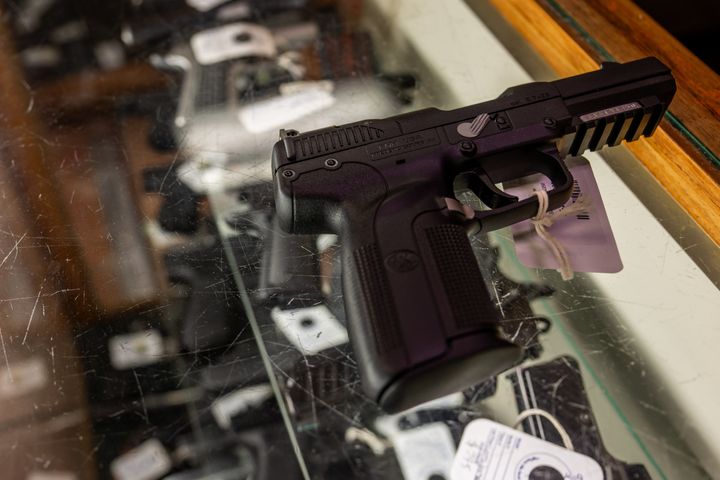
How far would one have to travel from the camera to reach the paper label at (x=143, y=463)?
770 mm

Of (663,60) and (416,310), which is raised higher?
(663,60)

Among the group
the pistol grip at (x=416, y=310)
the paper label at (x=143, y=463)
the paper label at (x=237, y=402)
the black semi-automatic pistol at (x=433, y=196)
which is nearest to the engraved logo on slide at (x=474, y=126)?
the black semi-automatic pistol at (x=433, y=196)

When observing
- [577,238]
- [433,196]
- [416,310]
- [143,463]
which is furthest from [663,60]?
[143,463]

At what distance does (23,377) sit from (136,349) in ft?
0.45

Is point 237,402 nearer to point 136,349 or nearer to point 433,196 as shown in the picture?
point 136,349

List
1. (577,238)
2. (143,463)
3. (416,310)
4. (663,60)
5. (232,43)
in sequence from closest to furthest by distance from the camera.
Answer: (416,310)
(143,463)
(577,238)
(663,60)
(232,43)

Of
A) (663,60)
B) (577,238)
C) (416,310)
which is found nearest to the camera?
(416,310)

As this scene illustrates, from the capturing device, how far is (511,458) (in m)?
0.77

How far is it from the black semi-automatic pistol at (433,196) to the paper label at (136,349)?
0.72 ft

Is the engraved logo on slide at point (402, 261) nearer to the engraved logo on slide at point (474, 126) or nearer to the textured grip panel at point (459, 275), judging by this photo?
the textured grip panel at point (459, 275)

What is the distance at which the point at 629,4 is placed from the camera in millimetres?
1078

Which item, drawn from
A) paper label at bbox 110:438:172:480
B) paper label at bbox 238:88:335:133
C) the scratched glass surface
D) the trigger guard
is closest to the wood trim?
the scratched glass surface

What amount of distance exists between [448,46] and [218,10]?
0.42m

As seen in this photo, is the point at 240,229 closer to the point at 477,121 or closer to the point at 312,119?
the point at 312,119
